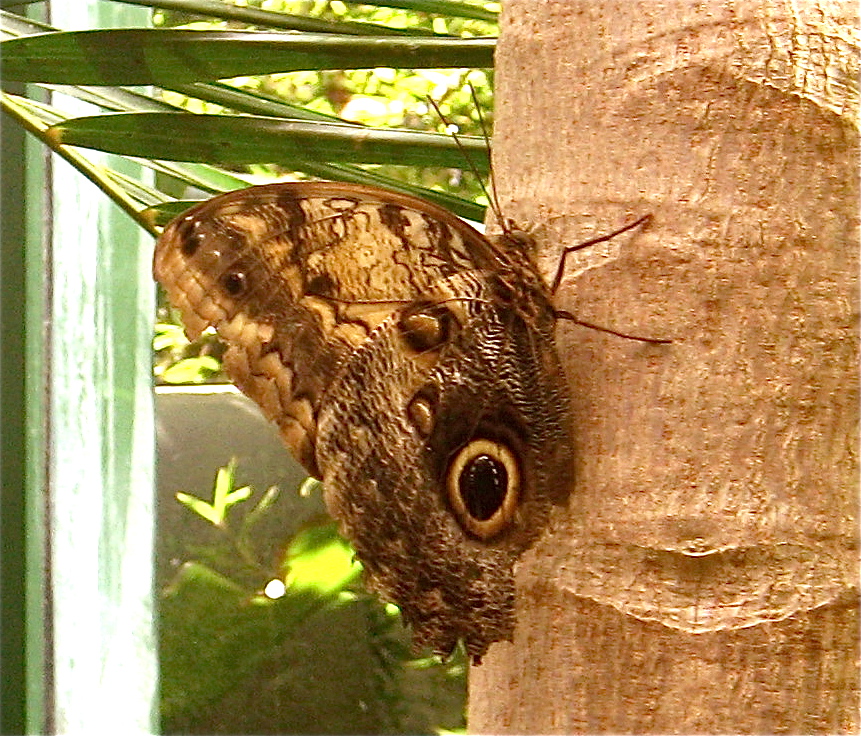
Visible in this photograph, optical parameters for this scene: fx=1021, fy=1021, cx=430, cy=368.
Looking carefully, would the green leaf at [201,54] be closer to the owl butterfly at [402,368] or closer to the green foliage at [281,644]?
the owl butterfly at [402,368]

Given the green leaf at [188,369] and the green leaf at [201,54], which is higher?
the green leaf at [201,54]

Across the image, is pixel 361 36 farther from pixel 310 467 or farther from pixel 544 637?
pixel 544 637

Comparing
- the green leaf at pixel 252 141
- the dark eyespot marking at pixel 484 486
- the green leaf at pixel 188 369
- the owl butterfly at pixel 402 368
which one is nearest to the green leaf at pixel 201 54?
the green leaf at pixel 252 141

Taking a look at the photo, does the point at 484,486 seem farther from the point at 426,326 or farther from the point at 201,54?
the point at 201,54

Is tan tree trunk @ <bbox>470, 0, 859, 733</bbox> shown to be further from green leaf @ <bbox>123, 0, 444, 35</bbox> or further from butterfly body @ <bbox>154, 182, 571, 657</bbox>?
green leaf @ <bbox>123, 0, 444, 35</bbox>

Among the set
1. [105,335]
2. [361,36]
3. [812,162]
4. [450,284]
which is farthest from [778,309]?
[105,335]

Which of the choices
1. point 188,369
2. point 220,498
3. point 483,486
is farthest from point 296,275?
point 220,498

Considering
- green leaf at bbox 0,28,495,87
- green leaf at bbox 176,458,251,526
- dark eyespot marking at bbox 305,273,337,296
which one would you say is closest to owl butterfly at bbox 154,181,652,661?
dark eyespot marking at bbox 305,273,337,296
